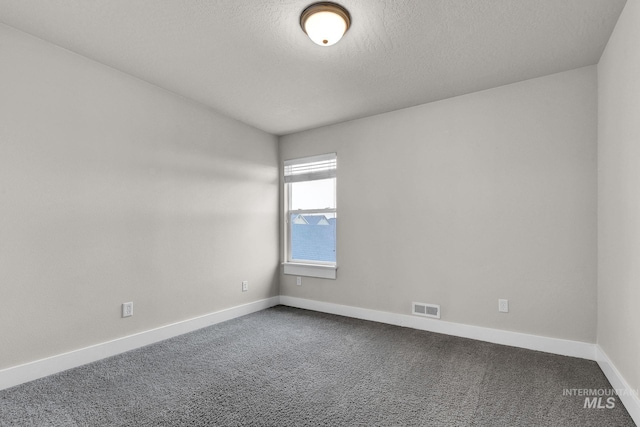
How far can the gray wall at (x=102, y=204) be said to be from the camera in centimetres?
231

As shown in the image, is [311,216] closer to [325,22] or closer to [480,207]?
[480,207]

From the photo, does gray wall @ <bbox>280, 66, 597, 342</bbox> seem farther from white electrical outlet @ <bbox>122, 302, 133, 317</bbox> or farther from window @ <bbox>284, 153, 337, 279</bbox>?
white electrical outlet @ <bbox>122, 302, 133, 317</bbox>

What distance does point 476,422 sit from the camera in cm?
185

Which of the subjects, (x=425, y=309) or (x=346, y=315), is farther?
(x=346, y=315)

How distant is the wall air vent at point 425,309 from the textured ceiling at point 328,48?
87.4 inches

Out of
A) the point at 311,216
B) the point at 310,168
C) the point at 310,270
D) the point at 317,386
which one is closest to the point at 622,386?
the point at 317,386

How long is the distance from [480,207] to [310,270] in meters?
2.23

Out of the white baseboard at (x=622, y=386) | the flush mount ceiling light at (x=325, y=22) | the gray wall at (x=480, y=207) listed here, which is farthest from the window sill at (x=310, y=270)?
the flush mount ceiling light at (x=325, y=22)

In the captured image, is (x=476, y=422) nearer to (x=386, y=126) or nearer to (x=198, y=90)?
(x=386, y=126)

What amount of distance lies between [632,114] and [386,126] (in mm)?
2238

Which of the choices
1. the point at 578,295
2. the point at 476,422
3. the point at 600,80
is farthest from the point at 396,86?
the point at 476,422

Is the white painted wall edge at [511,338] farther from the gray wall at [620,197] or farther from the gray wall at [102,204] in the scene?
the gray wall at [102,204]

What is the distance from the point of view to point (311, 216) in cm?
451

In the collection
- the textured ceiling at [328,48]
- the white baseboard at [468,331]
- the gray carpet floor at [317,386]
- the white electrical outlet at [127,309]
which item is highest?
the textured ceiling at [328,48]
